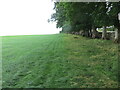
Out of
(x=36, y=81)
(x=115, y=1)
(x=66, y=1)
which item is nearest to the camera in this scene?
(x=36, y=81)

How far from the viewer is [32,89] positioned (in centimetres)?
502

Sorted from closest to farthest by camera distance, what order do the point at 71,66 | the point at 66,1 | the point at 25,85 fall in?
the point at 25,85
the point at 71,66
the point at 66,1

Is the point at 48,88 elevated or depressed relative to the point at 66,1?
depressed

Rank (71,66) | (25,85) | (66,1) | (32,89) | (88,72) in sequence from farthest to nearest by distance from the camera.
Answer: (66,1), (71,66), (88,72), (25,85), (32,89)

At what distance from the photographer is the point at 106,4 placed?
53.0 ft

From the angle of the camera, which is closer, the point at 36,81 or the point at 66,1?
the point at 36,81

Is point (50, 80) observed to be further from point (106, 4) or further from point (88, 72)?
point (106, 4)

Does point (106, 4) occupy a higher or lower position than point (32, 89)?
higher

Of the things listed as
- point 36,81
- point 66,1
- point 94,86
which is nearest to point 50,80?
point 36,81

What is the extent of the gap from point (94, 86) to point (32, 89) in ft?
5.34

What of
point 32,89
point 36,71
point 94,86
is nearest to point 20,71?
point 36,71

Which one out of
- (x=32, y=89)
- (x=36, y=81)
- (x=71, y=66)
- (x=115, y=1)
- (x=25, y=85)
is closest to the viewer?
(x=32, y=89)

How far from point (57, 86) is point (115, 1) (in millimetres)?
9728

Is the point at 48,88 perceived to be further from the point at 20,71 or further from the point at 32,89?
the point at 20,71
